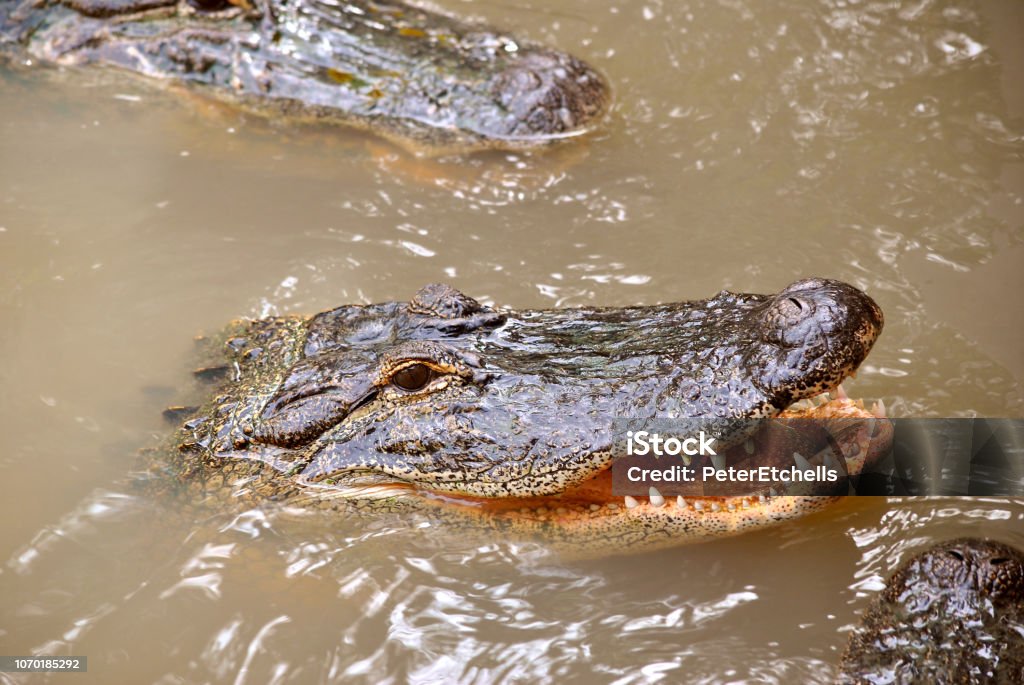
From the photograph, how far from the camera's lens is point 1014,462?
3.74 meters

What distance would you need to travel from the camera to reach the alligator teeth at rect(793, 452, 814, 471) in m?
3.03

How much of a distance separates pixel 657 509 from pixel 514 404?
0.60 metres

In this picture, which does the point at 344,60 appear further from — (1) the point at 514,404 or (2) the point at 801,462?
(2) the point at 801,462

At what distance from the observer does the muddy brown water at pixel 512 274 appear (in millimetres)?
3311

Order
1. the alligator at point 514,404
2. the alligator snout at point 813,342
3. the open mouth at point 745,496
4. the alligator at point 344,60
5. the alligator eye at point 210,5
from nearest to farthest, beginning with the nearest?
the alligator snout at point 813,342, the alligator at point 514,404, the open mouth at point 745,496, the alligator at point 344,60, the alligator eye at point 210,5

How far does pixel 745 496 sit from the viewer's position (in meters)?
3.04

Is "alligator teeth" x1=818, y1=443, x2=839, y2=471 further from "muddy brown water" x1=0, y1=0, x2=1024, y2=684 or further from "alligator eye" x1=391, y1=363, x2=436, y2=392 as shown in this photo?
"alligator eye" x1=391, y1=363, x2=436, y2=392

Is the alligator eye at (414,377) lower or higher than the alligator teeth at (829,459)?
higher

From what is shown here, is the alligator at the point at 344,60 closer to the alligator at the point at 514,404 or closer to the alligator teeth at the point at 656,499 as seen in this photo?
the alligator at the point at 514,404

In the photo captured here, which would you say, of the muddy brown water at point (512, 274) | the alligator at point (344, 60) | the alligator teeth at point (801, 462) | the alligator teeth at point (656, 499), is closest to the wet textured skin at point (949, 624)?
the muddy brown water at point (512, 274)

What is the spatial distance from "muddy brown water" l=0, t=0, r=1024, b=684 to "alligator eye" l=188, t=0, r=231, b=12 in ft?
2.12

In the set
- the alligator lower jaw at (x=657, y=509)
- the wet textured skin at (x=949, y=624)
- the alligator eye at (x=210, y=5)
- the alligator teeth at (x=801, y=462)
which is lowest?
the wet textured skin at (x=949, y=624)

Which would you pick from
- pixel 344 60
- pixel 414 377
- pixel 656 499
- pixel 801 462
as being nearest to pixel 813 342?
pixel 801 462

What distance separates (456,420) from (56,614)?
5.50ft
